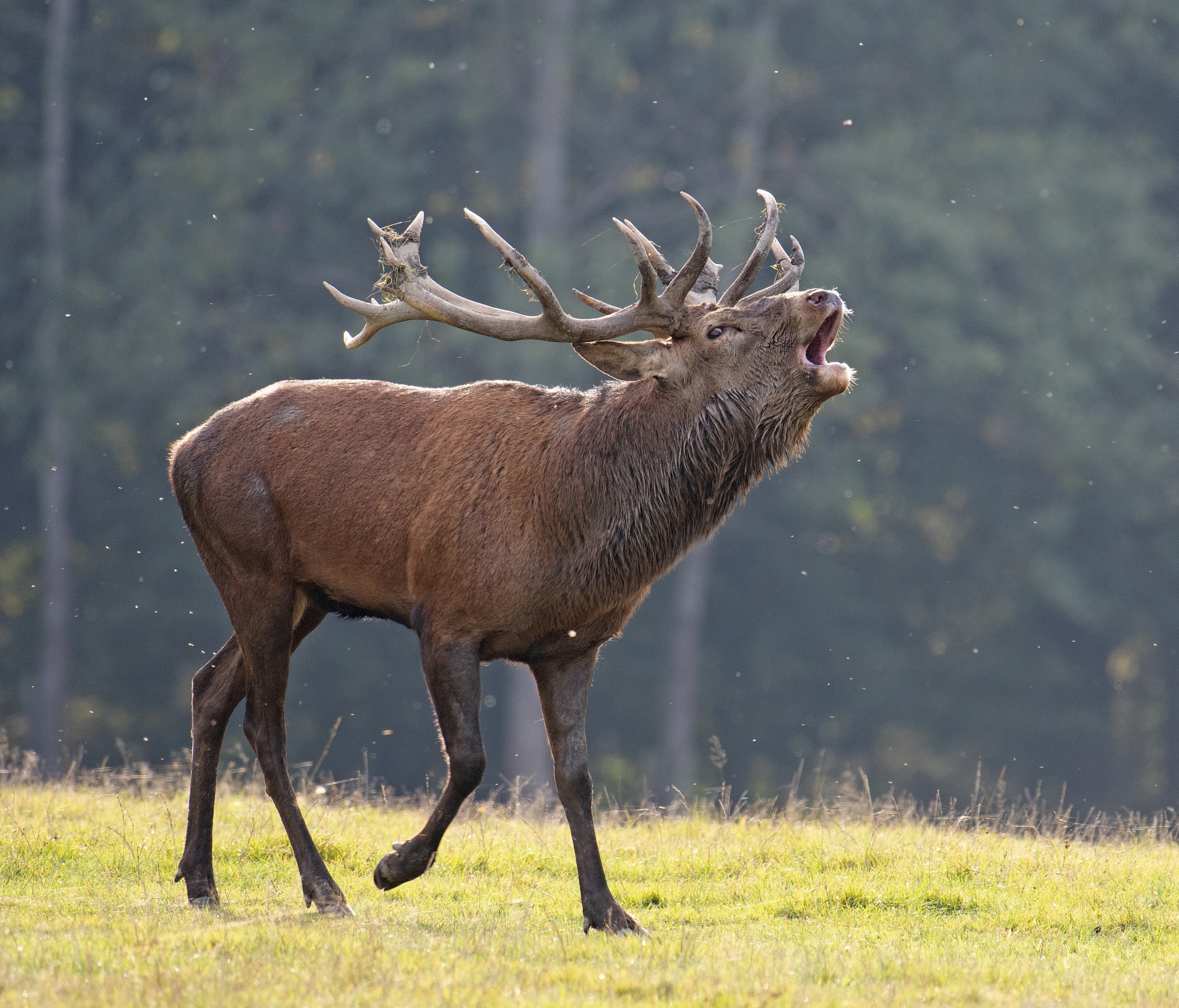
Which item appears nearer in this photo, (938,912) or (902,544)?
(938,912)

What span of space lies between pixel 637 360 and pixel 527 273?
0.62 m

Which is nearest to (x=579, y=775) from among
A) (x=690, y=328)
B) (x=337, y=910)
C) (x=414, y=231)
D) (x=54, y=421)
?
(x=337, y=910)

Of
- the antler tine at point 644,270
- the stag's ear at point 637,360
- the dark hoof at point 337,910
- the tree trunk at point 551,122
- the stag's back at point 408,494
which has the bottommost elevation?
the dark hoof at point 337,910

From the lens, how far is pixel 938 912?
7008 millimetres

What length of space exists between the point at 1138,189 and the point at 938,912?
19.0m

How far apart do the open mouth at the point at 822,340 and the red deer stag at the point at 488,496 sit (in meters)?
0.01

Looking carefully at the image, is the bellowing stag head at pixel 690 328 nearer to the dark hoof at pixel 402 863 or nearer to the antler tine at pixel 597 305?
the antler tine at pixel 597 305

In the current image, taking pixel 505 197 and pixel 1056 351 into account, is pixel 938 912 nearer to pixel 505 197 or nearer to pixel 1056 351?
pixel 1056 351

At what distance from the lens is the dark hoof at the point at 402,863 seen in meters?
6.37

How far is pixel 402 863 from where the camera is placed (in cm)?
637

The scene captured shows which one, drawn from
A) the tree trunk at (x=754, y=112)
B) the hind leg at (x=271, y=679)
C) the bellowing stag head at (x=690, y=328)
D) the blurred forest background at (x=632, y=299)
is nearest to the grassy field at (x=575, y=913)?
the hind leg at (x=271, y=679)

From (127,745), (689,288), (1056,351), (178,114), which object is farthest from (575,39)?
(689,288)

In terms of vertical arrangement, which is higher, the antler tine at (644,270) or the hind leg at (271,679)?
the antler tine at (644,270)

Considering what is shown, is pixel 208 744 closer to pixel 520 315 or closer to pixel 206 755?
pixel 206 755
